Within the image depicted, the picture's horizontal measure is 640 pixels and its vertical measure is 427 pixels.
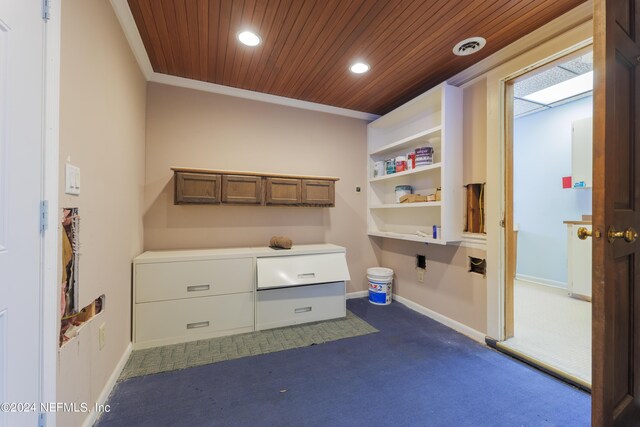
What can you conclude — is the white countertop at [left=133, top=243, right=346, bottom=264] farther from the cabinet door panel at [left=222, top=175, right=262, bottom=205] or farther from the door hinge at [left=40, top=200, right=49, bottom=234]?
Answer: the door hinge at [left=40, top=200, right=49, bottom=234]

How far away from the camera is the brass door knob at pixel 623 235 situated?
3.53ft

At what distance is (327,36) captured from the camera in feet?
6.61

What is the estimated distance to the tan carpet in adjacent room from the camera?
1979 millimetres

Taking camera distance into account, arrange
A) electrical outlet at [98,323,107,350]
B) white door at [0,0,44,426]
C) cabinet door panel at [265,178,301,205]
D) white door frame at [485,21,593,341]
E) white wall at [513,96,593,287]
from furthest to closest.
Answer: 1. white wall at [513,96,593,287]
2. cabinet door panel at [265,178,301,205]
3. white door frame at [485,21,593,341]
4. electrical outlet at [98,323,107,350]
5. white door at [0,0,44,426]

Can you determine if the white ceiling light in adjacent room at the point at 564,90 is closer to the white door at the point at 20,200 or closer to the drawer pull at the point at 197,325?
the white door at the point at 20,200

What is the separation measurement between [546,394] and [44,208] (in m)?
2.83

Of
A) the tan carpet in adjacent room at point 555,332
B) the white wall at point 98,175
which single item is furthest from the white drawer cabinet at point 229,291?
the tan carpet in adjacent room at point 555,332

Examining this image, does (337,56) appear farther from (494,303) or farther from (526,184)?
(526,184)

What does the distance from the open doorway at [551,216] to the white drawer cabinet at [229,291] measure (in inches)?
65.6

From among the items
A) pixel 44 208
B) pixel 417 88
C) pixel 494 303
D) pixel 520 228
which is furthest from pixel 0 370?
pixel 520 228

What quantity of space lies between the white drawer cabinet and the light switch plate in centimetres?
111

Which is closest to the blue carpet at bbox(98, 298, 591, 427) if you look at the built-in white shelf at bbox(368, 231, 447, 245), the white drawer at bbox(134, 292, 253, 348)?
the white drawer at bbox(134, 292, 253, 348)

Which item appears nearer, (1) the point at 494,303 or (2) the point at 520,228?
(1) the point at 494,303

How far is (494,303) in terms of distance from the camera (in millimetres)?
2246
